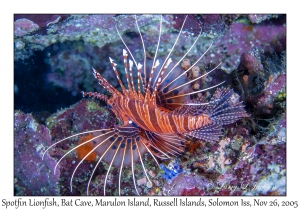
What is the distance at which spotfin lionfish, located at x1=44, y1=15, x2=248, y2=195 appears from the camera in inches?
134

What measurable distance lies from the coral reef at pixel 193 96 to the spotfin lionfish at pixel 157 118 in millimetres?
273

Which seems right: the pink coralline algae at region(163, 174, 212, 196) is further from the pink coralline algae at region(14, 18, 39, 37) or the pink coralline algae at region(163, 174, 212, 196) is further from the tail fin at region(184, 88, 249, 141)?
the pink coralline algae at region(14, 18, 39, 37)

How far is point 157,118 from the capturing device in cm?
344

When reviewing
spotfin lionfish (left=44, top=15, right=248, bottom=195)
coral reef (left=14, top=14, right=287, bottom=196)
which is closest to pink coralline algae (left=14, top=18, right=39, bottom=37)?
coral reef (left=14, top=14, right=287, bottom=196)

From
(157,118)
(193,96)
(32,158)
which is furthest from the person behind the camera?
(32,158)

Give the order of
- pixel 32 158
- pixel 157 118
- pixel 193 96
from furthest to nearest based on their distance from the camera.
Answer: pixel 32 158
pixel 193 96
pixel 157 118

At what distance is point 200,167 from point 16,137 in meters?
3.21

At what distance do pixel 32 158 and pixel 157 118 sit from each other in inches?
95.8

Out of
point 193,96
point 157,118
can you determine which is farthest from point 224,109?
point 157,118

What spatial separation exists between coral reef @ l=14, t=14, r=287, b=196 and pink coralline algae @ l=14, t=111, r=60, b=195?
0.02 metres

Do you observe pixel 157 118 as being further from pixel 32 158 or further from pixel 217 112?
pixel 32 158

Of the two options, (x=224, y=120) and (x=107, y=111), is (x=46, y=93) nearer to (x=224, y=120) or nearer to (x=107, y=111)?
(x=107, y=111)

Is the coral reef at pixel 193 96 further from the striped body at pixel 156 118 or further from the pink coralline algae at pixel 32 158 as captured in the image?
the striped body at pixel 156 118

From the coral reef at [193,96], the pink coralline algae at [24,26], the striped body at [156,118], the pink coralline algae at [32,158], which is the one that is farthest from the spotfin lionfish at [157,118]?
the pink coralline algae at [24,26]
